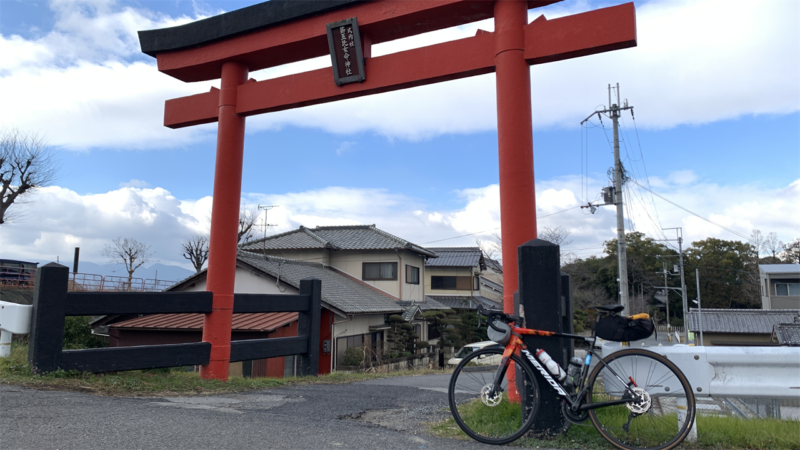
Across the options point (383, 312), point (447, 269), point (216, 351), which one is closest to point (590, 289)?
point (447, 269)

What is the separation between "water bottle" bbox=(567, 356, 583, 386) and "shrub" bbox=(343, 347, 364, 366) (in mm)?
13810

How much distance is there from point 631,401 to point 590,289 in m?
46.5

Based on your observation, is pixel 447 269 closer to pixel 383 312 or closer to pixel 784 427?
pixel 383 312

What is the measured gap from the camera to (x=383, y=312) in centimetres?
1983

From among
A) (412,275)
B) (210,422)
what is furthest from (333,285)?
(210,422)

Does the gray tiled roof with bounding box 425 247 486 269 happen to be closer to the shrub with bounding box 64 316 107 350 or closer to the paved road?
the shrub with bounding box 64 316 107 350

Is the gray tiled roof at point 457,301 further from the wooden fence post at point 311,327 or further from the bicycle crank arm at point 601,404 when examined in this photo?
the bicycle crank arm at point 601,404

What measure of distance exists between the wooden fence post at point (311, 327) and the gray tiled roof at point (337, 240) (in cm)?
1463

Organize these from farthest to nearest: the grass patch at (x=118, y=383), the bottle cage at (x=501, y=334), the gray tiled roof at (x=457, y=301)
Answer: the gray tiled roof at (x=457, y=301) < the grass patch at (x=118, y=383) < the bottle cage at (x=501, y=334)

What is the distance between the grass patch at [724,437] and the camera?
11.2 ft

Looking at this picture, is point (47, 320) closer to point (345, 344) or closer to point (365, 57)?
point (365, 57)

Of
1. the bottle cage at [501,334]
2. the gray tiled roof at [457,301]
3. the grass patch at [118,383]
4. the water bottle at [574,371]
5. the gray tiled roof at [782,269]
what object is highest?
the gray tiled roof at [782,269]

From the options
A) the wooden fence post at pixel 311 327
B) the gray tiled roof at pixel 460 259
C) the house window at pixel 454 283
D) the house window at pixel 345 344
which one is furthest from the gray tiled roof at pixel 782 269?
the wooden fence post at pixel 311 327

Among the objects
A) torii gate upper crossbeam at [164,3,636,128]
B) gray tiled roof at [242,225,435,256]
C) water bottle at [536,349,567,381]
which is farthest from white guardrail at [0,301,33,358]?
gray tiled roof at [242,225,435,256]
